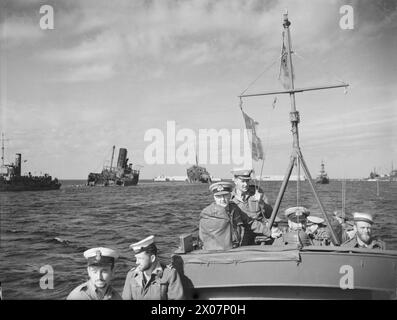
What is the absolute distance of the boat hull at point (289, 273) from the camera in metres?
3.83

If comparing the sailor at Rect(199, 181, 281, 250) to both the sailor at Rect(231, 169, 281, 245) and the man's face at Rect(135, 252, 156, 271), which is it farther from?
the sailor at Rect(231, 169, 281, 245)

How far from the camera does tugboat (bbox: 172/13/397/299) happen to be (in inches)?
151

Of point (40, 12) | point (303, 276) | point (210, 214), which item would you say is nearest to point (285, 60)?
point (210, 214)

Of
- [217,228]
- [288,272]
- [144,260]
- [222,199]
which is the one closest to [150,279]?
[144,260]

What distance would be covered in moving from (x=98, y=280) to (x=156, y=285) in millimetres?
639

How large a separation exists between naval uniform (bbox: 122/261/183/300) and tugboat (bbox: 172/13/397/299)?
270 mm

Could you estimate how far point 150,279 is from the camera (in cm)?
399

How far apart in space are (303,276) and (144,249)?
179cm

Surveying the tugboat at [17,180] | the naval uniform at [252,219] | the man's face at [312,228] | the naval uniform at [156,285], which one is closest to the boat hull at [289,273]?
the naval uniform at [156,285]

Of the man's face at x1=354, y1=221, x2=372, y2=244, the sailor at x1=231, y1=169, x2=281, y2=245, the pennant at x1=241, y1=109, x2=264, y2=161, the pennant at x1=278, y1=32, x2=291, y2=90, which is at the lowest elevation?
the man's face at x1=354, y1=221, x2=372, y2=244

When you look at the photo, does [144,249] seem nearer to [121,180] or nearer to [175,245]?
[175,245]

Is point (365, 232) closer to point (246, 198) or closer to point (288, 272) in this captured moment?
point (288, 272)

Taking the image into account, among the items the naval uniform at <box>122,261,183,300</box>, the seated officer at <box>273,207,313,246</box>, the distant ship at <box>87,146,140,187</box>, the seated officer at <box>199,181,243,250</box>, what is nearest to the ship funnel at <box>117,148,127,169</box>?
the distant ship at <box>87,146,140,187</box>
